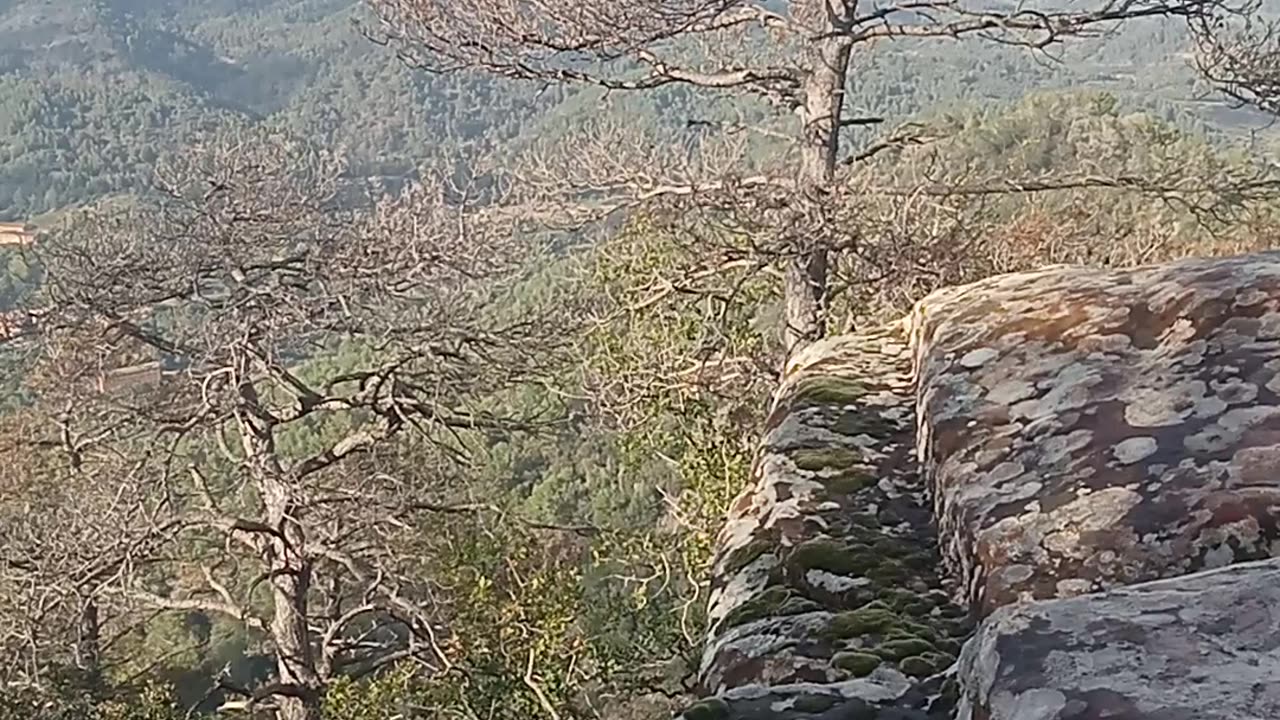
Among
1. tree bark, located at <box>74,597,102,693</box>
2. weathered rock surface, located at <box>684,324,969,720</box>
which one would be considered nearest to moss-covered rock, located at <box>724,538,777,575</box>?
weathered rock surface, located at <box>684,324,969,720</box>

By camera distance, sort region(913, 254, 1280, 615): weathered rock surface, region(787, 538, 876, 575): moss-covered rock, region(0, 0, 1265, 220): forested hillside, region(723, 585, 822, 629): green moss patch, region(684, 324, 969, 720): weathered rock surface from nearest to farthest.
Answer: region(684, 324, 969, 720): weathered rock surface, region(913, 254, 1280, 615): weathered rock surface, region(723, 585, 822, 629): green moss patch, region(787, 538, 876, 575): moss-covered rock, region(0, 0, 1265, 220): forested hillside

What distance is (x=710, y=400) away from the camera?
9078 millimetres

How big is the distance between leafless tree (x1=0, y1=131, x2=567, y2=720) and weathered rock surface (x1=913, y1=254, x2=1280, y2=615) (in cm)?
664

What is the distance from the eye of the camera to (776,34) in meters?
8.91

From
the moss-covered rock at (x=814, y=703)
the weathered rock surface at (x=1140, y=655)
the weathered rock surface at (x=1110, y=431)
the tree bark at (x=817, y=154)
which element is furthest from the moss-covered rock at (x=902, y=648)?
the tree bark at (x=817, y=154)

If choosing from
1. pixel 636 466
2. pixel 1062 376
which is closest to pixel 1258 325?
pixel 1062 376

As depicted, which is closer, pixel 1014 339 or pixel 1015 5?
pixel 1014 339

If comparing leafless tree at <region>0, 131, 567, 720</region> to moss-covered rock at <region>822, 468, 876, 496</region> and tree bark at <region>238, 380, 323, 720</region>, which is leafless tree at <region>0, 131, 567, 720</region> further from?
moss-covered rock at <region>822, 468, 876, 496</region>

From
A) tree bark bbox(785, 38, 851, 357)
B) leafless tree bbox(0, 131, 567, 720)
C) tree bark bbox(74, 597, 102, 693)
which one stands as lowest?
tree bark bbox(74, 597, 102, 693)

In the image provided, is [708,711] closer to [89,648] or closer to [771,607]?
[771,607]

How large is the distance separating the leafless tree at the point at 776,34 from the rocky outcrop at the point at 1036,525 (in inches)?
173

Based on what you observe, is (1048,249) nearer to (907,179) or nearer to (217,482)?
(907,179)

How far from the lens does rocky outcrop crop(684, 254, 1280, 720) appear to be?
1550 mm

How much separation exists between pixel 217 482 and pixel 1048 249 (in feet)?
28.7
